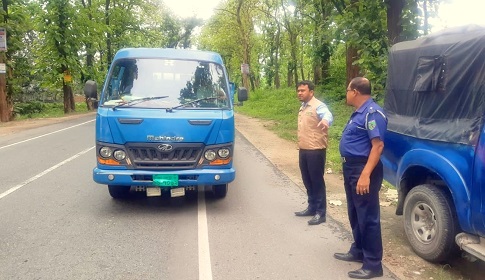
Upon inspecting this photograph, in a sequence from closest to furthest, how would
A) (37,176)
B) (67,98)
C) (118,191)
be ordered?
(118,191)
(37,176)
(67,98)

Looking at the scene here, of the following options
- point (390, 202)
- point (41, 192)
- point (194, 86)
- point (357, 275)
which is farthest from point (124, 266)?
point (390, 202)

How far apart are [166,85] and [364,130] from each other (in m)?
3.38

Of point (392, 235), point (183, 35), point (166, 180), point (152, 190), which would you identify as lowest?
point (392, 235)

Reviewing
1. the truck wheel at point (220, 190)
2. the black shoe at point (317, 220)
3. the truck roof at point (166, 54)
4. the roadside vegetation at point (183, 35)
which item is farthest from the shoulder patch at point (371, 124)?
the roadside vegetation at point (183, 35)

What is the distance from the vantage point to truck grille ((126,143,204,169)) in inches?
226

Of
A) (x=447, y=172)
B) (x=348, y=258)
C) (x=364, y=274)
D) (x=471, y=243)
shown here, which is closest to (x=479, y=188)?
(x=447, y=172)

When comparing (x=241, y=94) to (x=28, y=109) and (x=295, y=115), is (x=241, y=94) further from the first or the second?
(x=28, y=109)

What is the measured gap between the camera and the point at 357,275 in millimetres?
4133

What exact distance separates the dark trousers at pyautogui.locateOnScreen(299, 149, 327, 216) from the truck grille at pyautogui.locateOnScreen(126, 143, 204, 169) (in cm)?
139

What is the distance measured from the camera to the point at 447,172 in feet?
13.3

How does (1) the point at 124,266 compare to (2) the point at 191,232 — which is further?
(2) the point at 191,232

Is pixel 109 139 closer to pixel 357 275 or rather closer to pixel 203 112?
pixel 203 112

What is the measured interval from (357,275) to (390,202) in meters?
3.06

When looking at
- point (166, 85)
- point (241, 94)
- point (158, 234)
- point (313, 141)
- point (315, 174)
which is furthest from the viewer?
point (241, 94)
